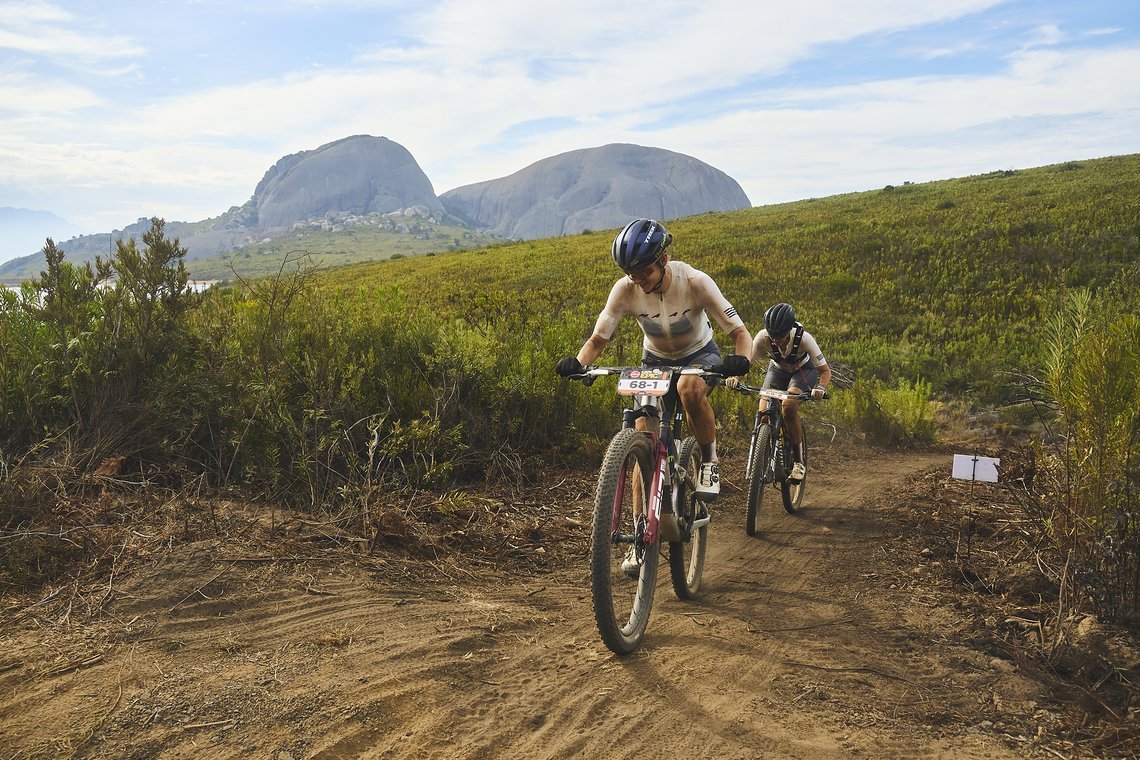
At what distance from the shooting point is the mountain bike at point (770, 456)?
659 cm

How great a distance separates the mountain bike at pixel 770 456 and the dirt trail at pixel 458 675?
1.88 metres

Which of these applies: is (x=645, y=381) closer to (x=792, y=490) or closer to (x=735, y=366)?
(x=735, y=366)

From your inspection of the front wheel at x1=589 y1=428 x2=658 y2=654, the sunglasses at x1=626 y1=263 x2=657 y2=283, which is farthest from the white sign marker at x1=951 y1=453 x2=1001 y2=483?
the sunglasses at x1=626 y1=263 x2=657 y2=283

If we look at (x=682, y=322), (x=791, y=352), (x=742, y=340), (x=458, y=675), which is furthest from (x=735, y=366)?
(x=791, y=352)

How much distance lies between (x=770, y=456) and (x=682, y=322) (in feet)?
8.88

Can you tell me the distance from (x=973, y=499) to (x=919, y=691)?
15.3 feet

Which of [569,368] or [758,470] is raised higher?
[569,368]

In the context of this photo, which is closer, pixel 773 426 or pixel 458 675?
pixel 458 675

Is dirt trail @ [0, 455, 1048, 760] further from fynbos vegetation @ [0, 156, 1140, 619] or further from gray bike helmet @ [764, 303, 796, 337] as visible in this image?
gray bike helmet @ [764, 303, 796, 337]

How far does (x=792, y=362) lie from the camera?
7340 mm

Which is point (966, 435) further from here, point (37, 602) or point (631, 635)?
point (37, 602)

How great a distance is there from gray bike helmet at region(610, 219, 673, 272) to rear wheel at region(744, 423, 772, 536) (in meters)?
3.03

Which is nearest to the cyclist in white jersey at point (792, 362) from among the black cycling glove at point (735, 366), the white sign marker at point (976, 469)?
the white sign marker at point (976, 469)

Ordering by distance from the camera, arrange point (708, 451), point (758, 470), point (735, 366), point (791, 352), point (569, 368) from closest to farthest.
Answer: point (735, 366), point (569, 368), point (708, 451), point (758, 470), point (791, 352)
